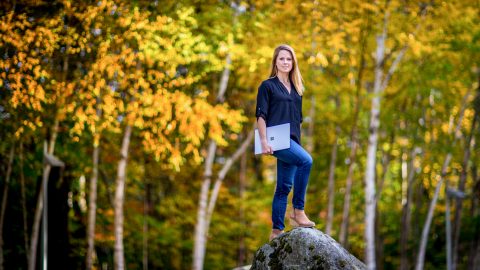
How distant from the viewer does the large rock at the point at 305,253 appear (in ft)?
22.6

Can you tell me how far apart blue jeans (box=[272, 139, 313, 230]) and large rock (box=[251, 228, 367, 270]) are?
220 millimetres

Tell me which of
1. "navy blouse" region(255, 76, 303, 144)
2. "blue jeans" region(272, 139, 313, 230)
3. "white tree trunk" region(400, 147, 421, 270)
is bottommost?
"white tree trunk" region(400, 147, 421, 270)

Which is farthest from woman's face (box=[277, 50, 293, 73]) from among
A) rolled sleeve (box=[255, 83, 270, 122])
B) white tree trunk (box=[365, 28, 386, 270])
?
white tree trunk (box=[365, 28, 386, 270])

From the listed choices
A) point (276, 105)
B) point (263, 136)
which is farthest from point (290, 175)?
point (276, 105)

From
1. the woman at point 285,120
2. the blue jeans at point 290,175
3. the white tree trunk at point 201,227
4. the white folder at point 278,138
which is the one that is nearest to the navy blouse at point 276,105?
the woman at point 285,120

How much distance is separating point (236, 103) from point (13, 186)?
7.29 meters

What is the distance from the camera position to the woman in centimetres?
687

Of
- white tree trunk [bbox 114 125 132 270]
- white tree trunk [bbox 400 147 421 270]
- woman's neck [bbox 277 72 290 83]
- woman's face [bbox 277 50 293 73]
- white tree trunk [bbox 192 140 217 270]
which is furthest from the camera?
white tree trunk [bbox 400 147 421 270]

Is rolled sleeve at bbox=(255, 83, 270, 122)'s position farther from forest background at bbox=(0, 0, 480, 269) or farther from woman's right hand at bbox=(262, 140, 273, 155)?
forest background at bbox=(0, 0, 480, 269)

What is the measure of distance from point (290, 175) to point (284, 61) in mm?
1175

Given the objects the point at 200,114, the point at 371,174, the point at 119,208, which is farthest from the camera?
the point at 119,208

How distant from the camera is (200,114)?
14.4m

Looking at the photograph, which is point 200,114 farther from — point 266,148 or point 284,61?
point 266,148

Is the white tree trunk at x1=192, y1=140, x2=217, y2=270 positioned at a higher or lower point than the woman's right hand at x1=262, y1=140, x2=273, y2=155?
lower
